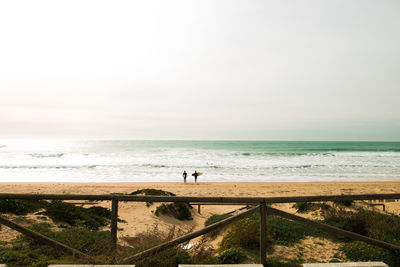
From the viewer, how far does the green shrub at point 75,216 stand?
771 cm

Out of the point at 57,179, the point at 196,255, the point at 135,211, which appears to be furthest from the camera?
the point at 57,179

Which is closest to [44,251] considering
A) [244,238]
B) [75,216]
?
[75,216]

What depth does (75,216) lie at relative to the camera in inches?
316

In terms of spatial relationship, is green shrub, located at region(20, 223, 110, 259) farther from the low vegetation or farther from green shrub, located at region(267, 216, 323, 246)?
green shrub, located at region(267, 216, 323, 246)

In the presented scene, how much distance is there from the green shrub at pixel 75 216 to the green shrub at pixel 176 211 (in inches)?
94.4

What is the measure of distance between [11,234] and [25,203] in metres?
3.39

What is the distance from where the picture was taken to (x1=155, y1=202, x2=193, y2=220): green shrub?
10797 millimetres

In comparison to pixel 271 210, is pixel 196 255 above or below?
below

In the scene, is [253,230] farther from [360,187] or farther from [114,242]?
[360,187]

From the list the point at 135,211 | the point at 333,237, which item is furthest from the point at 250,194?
the point at 333,237

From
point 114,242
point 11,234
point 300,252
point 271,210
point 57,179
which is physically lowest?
point 57,179

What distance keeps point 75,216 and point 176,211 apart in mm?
4321

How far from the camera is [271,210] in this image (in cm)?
450

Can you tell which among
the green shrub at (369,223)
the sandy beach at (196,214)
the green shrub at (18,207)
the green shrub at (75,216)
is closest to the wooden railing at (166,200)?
the sandy beach at (196,214)
